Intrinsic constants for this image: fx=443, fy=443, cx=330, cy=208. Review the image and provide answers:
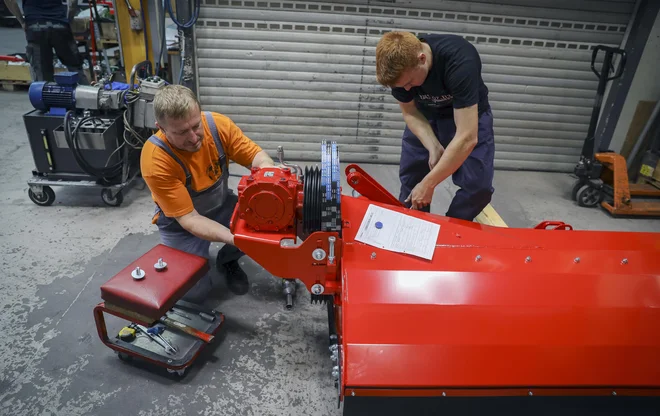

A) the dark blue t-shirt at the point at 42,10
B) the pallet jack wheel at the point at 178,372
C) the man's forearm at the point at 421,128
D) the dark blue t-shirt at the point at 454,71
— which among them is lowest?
the pallet jack wheel at the point at 178,372

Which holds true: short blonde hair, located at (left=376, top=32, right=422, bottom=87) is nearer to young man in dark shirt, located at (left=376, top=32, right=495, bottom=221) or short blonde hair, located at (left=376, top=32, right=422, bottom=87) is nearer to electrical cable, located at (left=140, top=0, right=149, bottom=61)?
young man in dark shirt, located at (left=376, top=32, right=495, bottom=221)

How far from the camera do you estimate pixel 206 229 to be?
2047 millimetres

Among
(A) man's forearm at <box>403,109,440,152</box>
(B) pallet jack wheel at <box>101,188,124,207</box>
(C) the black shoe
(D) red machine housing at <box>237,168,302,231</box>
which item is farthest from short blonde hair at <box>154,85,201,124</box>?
(B) pallet jack wheel at <box>101,188,124,207</box>

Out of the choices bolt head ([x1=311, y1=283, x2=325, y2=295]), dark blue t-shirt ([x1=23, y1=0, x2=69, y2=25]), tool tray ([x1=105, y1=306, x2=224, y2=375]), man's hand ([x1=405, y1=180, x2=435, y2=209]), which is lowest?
tool tray ([x1=105, y1=306, x2=224, y2=375])

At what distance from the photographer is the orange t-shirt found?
208 centimetres

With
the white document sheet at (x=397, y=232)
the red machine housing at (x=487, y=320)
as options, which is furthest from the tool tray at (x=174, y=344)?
the white document sheet at (x=397, y=232)

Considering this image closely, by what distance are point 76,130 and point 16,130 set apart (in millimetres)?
2266

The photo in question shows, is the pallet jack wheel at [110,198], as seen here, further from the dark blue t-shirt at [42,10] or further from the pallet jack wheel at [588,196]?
the pallet jack wheel at [588,196]

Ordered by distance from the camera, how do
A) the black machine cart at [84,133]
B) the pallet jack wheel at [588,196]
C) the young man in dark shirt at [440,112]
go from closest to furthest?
1. the young man in dark shirt at [440,112]
2. the black machine cart at [84,133]
3. the pallet jack wheel at [588,196]

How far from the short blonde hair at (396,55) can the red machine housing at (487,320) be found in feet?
2.36

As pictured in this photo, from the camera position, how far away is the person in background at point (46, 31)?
4.45 metres

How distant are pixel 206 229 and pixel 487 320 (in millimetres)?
1263

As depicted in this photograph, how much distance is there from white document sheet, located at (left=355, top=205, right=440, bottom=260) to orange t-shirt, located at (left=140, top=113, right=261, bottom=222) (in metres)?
0.88

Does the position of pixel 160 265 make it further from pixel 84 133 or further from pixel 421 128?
pixel 84 133
